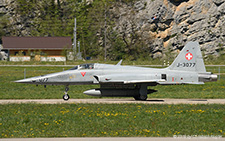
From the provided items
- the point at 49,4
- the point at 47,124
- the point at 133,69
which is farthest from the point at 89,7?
the point at 47,124

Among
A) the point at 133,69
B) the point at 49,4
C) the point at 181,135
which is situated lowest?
the point at 181,135

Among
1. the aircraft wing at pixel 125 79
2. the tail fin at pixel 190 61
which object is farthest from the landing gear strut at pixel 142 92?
the tail fin at pixel 190 61

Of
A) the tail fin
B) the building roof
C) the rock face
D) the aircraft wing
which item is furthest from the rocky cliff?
the aircraft wing

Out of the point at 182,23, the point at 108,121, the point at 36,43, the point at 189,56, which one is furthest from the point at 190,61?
the point at 36,43

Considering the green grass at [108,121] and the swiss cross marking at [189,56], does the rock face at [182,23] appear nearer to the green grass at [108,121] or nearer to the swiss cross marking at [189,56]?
the swiss cross marking at [189,56]

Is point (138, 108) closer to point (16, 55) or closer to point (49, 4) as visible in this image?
point (16, 55)

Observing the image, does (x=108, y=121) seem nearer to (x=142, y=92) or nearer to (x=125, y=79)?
(x=125, y=79)

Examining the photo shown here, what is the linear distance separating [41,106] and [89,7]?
272 feet

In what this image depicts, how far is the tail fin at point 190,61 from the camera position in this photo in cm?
2206

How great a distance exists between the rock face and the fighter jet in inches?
2312

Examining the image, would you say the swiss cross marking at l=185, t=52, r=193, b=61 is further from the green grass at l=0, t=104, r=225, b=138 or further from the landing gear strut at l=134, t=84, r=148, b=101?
the green grass at l=0, t=104, r=225, b=138

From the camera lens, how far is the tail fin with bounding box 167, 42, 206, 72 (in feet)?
72.4

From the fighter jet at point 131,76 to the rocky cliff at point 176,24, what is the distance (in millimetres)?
56011

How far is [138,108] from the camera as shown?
17.1 metres
